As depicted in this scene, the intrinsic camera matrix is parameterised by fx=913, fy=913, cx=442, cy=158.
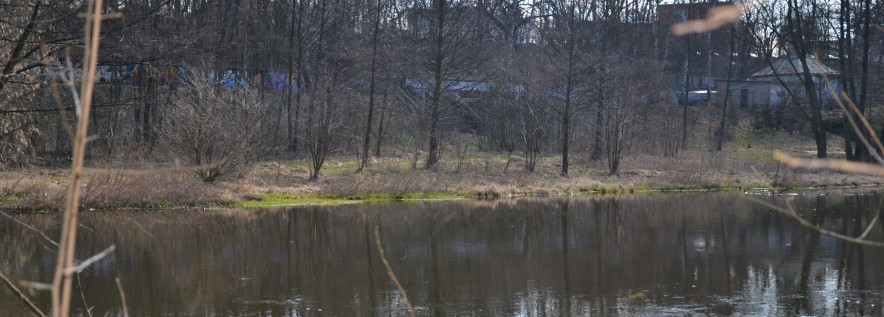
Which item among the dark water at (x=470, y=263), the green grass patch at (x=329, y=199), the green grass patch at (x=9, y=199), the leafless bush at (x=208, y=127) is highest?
the leafless bush at (x=208, y=127)

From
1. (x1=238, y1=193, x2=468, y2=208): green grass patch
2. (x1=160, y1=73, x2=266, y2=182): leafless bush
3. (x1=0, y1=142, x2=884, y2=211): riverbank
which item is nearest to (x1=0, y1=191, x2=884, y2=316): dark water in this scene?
(x1=0, y1=142, x2=884, y2=211): riverbank

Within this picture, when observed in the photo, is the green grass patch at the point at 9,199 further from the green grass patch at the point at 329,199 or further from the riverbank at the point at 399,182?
the green grass patch at the point at 329,199

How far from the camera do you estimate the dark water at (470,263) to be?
454 inches

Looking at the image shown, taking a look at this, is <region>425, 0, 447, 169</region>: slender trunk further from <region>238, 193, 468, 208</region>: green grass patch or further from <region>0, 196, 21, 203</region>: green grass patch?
<region>0, 196, 21, 203</region>: green grass patch

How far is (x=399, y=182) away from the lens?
26.5 metres

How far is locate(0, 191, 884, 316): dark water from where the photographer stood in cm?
1154

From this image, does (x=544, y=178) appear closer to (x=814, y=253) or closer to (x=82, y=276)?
(x=814, y=253)

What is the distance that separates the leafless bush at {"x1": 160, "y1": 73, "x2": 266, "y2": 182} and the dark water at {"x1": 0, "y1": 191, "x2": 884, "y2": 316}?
2.90m

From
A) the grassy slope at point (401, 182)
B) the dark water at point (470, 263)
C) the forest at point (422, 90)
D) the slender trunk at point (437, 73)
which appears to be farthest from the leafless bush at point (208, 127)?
the slender trunk at point (437, 73)

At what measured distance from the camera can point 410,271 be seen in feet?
46.2

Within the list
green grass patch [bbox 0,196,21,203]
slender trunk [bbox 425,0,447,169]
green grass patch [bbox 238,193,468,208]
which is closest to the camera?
green grass patch [bbox 0,196,21,203]

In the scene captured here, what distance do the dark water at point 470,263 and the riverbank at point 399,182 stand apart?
3.79 feet

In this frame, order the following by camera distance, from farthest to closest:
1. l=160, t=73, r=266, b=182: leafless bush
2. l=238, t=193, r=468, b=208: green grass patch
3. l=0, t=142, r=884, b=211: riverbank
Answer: l=160, t=73, r=266, b=182: leafless bush
l=238, t=193, r=468, b=208: green grass patch
l=0, t=142, r=884, b=211: riverbank

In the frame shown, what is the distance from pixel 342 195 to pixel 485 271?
39.5ft
